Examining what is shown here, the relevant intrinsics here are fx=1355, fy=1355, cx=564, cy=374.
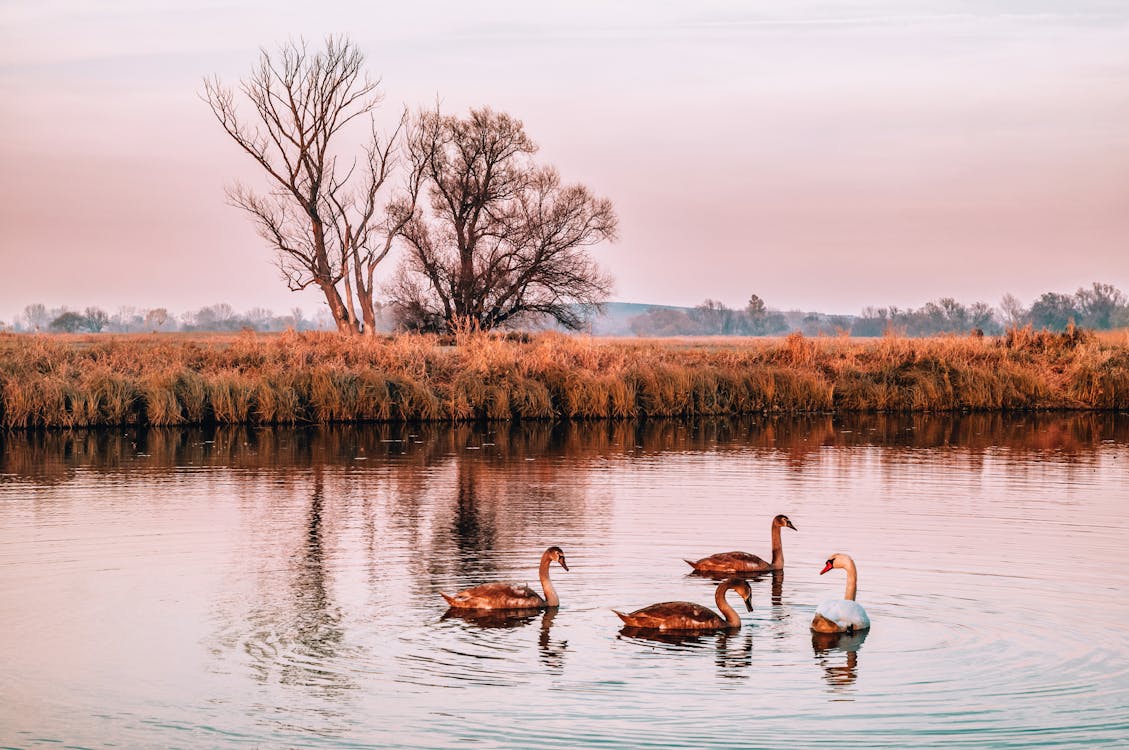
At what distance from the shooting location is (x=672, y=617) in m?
11.1

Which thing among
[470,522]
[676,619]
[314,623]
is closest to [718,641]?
[676,619]

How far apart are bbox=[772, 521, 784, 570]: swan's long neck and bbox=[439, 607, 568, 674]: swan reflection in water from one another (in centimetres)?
291

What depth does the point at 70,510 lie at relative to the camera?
17531 mm

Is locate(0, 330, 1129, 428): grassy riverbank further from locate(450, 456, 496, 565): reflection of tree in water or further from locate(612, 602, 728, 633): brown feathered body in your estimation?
locate(612, 602, 728, 633): brown feathered body

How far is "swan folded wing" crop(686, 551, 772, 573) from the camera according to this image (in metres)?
13.4

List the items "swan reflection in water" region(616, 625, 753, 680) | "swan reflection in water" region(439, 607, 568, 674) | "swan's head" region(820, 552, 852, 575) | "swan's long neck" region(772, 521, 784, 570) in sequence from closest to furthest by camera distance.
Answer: "swan reflection in water" region(616, 625, 753, 680) → "swan reflection in water" region(439, 607, 568, 674) → "swan's head" region(820, 552, 852, 575) → "swan's long neck" region(772, 521, 784, 570)

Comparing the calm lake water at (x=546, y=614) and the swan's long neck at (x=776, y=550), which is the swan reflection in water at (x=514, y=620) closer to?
the calm lake water at (x=546, y=614)

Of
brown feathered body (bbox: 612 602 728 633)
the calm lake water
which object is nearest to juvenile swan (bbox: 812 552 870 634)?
the calm lake water

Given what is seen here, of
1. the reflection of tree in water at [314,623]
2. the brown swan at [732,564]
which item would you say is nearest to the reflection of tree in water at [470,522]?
the reflection of tree in water at [314,623]

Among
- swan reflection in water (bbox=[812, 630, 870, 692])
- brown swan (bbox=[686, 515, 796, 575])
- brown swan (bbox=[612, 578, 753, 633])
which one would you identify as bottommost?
swan reflection in water (bbox=[812, 630, 870, 692])

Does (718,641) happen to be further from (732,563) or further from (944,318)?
(944,318)

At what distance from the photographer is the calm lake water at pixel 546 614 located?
8828mm

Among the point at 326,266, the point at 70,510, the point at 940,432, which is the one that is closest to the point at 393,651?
the point at 70,510

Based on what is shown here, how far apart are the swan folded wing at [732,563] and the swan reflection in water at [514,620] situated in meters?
2.13
